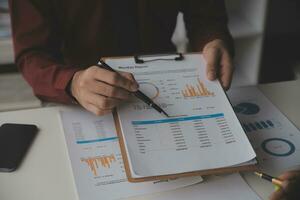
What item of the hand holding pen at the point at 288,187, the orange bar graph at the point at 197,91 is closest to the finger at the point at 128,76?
the orange bar graph at the point at 197,91

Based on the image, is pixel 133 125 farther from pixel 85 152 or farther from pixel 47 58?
pixel 47 58

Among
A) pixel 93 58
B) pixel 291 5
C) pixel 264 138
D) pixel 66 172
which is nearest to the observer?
pixel 66 172

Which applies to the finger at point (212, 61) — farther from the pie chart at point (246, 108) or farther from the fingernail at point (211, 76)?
the pie chart at point (246, 108)

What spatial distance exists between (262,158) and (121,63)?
35 cm

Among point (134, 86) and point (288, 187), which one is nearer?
point (288, 187)

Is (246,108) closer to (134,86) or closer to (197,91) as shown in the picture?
(197,91)

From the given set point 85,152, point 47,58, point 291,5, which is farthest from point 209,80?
point 291,5

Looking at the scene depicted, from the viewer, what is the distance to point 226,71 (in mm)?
1010

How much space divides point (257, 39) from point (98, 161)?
150cm

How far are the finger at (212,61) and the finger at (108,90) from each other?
0.19m

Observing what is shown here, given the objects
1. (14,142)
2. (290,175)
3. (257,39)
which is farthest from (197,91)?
(257,39)

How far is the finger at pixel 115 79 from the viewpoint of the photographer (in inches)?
33.6

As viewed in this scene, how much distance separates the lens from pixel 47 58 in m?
1.10

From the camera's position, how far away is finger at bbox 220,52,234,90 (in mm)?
998
